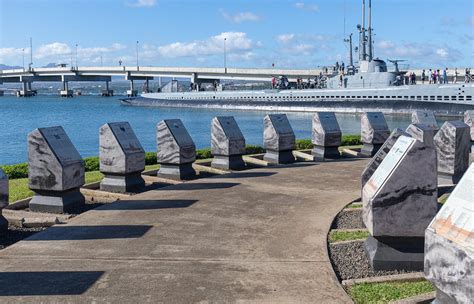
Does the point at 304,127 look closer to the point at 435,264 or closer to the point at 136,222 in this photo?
the point at 136,222

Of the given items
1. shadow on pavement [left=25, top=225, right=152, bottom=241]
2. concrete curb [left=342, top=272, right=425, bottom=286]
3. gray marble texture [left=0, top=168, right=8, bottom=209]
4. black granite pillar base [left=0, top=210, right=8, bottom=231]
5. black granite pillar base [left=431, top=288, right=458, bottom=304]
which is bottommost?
concrete curb [left=342, top=272, right=425, bottom=286]

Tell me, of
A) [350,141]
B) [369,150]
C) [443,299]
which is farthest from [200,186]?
[350,141]

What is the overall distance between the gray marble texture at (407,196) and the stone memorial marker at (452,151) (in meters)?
5.22

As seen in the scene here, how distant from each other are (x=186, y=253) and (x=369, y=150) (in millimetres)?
11526

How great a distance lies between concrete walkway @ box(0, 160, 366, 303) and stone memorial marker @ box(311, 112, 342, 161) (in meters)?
5.88

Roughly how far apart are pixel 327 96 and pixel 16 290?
2578 inches

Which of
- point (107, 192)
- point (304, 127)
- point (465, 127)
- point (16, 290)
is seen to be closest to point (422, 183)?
point (16, 290)

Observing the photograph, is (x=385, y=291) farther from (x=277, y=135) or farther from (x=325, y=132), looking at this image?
(x=325, y=132)

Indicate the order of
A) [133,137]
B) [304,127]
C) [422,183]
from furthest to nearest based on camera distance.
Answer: [304,127], [133,137], [422,183]

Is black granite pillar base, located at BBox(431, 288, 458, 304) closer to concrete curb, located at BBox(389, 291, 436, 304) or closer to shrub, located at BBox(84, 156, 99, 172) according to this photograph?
concrete curb, located at BBox(389, 291, 436, 304)

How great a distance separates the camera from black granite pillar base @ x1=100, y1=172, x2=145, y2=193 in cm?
1169

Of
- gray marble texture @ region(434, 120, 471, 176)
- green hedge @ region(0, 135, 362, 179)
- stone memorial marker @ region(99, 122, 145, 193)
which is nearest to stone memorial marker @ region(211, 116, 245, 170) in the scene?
green hedge @ region(0, 135, 362, 179)

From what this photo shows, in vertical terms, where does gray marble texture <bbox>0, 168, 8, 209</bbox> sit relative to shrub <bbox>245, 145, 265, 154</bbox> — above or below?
above

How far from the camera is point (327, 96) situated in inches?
2739
